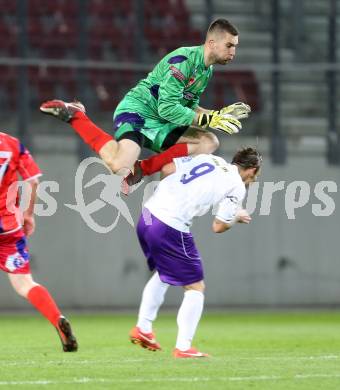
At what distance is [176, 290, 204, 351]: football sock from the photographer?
9.24 metres

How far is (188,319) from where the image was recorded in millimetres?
9320

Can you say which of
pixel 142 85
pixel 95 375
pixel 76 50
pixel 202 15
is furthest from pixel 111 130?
pixel 95 375

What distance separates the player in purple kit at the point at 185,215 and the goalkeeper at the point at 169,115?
25cm

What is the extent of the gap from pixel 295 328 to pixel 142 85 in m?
5.34

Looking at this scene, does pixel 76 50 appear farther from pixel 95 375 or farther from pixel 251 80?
pixel 95 375

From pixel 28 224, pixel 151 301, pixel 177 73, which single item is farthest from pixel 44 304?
pixel 177 73

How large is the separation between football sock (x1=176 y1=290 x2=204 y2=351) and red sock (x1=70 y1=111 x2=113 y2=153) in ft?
4.98

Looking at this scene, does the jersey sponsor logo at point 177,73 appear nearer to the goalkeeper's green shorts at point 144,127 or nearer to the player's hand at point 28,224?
the goalkeeper's green shorts at point 144,127

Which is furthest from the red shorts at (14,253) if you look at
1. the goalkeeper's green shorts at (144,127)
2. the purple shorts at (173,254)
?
the goalkeeper's green shorts at (144,127)

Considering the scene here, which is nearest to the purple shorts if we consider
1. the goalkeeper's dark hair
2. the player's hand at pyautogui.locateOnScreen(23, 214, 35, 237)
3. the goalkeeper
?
the goalkeeper

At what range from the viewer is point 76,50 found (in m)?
18.0

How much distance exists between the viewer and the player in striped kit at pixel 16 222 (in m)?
9.70

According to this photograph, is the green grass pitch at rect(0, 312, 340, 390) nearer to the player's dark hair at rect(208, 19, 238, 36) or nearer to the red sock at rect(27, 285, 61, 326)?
the red sock at rect(27, 285, 61, 326)

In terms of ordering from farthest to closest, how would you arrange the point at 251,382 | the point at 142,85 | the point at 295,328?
the point at 295,328 → the point at 142,85 → the point at 251,382
